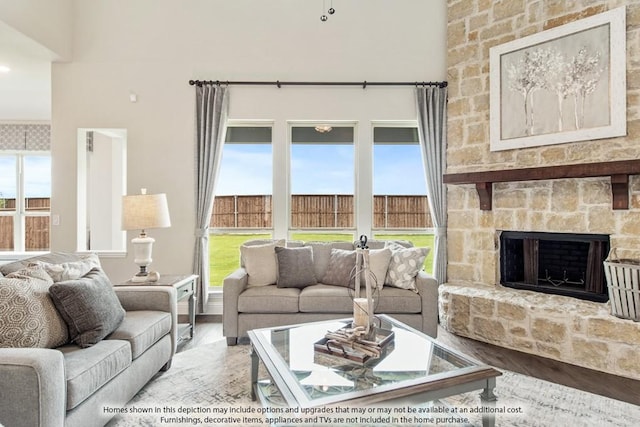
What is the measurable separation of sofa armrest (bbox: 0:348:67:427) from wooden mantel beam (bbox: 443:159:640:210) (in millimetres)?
3576

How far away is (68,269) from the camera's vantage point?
220cm

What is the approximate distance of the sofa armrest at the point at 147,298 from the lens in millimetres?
2613

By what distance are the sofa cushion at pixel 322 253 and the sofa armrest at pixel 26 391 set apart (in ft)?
7.71

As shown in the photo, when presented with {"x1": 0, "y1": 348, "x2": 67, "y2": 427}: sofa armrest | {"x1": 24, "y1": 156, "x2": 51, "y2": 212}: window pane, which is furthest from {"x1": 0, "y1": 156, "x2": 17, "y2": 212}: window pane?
{"x1": 0, "y1": 348, "x2": 67, "y2": 427}: sofa armrest

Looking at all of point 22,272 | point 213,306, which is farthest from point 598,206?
point 22,272

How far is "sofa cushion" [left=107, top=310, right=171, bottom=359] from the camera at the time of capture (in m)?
2.11

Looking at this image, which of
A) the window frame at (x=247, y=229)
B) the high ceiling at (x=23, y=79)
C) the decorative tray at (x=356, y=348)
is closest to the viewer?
the decorative tray at (x=356, y=348)

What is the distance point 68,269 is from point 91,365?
2.50 ft

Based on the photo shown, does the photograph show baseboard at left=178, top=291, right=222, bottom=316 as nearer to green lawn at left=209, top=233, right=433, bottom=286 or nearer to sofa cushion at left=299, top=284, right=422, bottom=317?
green lawn at left=209, top=233, right=433, bottom=286

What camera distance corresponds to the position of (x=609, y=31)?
9.90 ft

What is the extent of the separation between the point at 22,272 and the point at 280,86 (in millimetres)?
3054

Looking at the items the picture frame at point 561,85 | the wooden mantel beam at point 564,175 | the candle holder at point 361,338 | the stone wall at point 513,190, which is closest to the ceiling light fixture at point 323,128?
the stone wall at point 513,190

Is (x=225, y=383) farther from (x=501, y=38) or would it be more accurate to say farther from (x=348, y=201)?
(x=501, y=38)

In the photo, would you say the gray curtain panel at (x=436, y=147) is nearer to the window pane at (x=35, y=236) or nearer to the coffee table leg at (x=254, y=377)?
the coffee table leg at (x=254, y=377)
